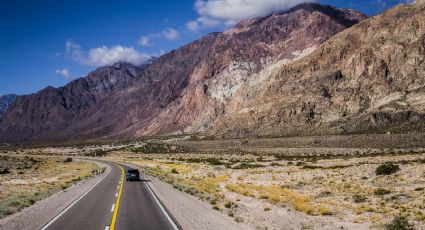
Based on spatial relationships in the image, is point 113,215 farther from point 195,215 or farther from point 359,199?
point 359,199

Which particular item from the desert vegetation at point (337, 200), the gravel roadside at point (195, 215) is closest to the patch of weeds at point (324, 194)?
the desert vegetation at point (337, 200)

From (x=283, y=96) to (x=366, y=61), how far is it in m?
28.0

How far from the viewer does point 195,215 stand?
19.5 metres

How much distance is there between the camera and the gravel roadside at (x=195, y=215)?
16.9 meters

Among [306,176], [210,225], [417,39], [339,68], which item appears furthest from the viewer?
[339,68]

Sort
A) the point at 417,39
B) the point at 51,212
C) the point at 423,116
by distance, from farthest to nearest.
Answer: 1. the point at 417,39
2. the point at 423,116
3. the point at 51,212

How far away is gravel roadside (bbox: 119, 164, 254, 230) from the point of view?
1688 cm

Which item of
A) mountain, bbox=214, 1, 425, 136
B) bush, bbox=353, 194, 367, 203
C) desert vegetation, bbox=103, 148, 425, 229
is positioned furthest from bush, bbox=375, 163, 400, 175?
mountain, bbox=214, 1, 425, 136

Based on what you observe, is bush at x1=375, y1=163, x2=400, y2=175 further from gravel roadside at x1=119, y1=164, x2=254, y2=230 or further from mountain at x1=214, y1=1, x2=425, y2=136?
mountain at x1=214, y1=1, x2=425, y2=136

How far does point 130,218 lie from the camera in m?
18.2

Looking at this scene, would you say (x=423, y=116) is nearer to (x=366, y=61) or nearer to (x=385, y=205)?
(x=366, y=61)

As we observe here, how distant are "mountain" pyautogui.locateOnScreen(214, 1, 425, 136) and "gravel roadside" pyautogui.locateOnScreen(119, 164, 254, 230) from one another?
87.8 m

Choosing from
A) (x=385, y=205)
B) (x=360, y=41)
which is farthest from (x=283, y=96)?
(x=385, y=205)

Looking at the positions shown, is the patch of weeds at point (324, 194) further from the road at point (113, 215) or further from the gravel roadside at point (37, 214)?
the gravel roadside at point (37, 214)
